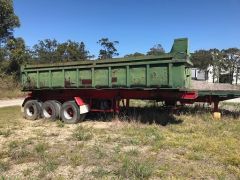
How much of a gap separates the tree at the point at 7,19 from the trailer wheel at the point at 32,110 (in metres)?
24.1

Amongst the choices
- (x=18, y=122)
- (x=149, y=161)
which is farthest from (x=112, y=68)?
(x=149, y=161)

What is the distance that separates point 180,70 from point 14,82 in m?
26.1

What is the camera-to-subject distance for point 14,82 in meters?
33.4

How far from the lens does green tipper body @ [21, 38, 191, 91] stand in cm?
1055

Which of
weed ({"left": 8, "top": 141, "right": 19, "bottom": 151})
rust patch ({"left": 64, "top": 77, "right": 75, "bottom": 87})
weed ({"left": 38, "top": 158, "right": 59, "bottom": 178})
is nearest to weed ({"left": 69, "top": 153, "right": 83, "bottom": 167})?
weed ({"left": 38, "top": 158, "right": 59, "bottom": 178})

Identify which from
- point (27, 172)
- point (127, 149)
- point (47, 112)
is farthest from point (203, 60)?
point (27, 172)

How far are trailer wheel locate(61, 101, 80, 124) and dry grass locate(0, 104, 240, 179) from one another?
51 centimetres

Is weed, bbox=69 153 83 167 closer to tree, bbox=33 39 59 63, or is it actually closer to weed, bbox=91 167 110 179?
weed, bbox=91 167 110 179

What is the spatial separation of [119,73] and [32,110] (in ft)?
15.9

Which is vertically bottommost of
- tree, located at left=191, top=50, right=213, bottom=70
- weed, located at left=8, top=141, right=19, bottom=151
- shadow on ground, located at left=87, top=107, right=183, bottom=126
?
weed, located at left=8, top=141, right=19, bottom=151

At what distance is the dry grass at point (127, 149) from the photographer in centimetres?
628

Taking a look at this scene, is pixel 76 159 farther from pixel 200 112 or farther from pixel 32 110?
pixel 32 110

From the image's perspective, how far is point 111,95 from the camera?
12633 millimetres

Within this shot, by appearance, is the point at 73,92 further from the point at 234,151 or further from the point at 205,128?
the point at 234,151
